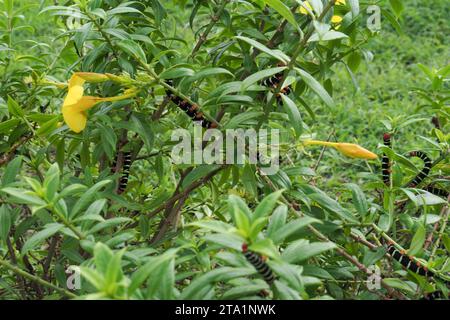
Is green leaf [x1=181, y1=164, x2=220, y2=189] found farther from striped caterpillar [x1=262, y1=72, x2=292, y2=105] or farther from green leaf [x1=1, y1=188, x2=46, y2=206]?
green leaf [x1=1, y1=188, x2=46, y2=206]

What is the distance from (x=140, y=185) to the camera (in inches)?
77.1

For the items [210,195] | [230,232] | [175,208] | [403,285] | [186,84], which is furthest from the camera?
[210,195]

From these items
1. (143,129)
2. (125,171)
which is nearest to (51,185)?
(143,129)

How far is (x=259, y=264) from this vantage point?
3.43 ft

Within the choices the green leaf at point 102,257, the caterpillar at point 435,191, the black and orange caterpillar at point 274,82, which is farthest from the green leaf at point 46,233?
the caterpillar at point 435,191

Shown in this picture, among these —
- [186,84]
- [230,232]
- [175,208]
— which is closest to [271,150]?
[186,84]

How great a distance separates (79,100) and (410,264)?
0.88 meters

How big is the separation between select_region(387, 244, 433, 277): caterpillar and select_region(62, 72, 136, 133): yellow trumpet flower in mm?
738

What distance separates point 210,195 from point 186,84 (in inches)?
Result: 22.6

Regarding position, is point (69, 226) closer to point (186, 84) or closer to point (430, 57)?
point (186, 84)

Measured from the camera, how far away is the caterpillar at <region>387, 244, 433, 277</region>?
1389 mm

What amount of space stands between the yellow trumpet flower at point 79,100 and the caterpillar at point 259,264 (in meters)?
0.54

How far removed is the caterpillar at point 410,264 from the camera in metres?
1.39

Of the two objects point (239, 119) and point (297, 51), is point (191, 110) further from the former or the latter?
point (297, 51)
